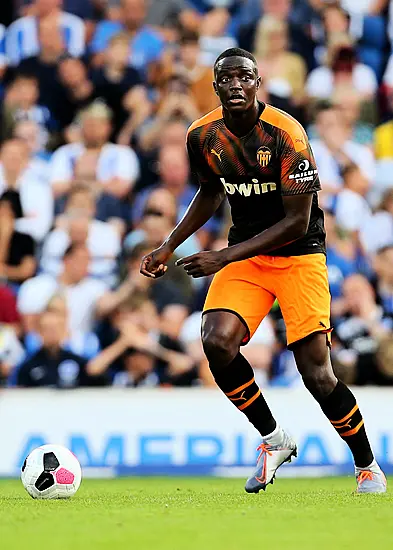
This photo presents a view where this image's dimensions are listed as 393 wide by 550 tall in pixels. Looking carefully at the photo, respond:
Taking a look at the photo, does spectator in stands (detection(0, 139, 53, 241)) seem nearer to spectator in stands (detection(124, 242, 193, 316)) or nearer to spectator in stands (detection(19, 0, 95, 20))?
spectator in stands (detection(124, 242, 193, 316))

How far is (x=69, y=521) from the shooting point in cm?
532

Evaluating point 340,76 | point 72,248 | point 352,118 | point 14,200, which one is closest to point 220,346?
point 72,248

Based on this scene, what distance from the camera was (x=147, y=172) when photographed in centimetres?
1304

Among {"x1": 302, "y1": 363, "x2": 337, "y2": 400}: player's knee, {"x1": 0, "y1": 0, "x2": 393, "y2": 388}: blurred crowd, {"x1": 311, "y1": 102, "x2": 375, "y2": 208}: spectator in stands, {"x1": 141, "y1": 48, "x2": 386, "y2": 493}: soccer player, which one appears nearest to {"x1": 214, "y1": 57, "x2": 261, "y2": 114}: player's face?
{"x1": 141, "y1": 48, "x2": 386, "y2": 493}: soccer player

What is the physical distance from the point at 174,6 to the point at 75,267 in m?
4.93

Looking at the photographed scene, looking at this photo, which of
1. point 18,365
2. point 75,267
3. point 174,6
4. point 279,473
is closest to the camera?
point 279,473

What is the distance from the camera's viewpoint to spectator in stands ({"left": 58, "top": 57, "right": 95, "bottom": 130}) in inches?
531

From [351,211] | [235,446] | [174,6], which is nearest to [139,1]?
[174,6]

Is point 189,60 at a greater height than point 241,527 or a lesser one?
greater

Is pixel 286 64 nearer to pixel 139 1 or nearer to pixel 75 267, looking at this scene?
pixel 139 1

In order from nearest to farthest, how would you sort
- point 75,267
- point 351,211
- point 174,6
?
point 75,267 < point 351,211 < point 174,6

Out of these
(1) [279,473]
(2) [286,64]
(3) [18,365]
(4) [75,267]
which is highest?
(2) [286,64]

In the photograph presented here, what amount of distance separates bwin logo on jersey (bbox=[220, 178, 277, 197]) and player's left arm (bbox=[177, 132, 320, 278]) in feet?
0.73

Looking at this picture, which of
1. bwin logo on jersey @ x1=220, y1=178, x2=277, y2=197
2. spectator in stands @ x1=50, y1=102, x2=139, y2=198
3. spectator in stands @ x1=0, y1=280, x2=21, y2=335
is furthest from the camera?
spectator in stands @ x1=50, y1=102, x2=139, y2=198
